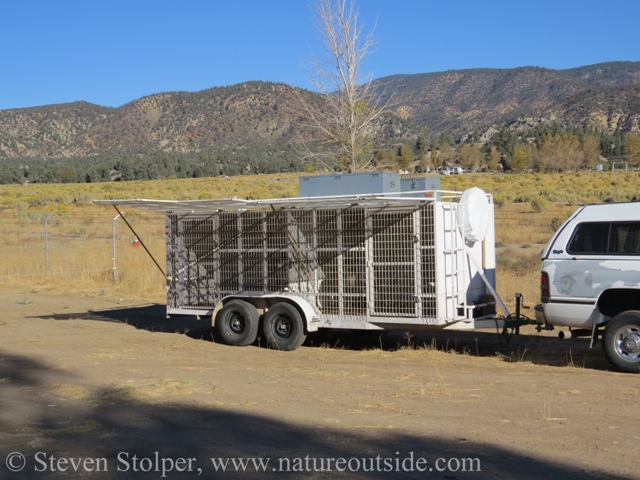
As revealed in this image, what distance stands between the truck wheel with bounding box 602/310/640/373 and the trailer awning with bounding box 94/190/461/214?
121 inches

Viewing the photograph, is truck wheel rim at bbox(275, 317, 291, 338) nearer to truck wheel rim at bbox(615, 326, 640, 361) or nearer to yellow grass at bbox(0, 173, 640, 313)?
truck wheel rim at bbox(615, 326, 640, 361)

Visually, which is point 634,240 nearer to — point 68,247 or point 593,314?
point 593,314

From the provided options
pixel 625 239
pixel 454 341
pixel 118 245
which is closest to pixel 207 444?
pixel 625 239

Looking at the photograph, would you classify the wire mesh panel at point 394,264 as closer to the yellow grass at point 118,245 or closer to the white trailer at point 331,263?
the white trailer at point 331,263

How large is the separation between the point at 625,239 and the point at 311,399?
474 centimetres

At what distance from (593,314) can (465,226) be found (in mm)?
2436

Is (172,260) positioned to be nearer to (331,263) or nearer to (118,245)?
(331,263)

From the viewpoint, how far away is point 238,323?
12984mm

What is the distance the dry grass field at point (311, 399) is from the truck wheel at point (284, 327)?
0.24m

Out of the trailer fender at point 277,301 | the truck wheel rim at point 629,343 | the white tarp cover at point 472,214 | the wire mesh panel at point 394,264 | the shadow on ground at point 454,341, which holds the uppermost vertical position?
the white tarp cover at point 472,214

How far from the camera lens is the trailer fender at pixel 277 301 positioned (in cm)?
1216

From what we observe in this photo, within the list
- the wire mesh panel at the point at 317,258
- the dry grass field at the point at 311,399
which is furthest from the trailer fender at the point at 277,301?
the dry grass field at the point at 311,399

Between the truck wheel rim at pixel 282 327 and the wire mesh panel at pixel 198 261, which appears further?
the wire mesh panel at pixel 198 261

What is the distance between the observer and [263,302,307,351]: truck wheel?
40.1 feet
